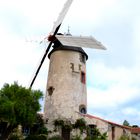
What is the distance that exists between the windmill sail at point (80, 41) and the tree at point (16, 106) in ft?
26.9

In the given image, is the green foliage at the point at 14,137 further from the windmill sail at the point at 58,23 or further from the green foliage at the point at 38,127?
the windmill sail at the point at 58,23

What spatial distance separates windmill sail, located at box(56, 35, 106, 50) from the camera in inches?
1474

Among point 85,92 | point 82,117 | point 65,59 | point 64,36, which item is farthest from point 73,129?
point 64,36

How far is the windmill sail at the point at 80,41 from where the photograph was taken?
1474 inches

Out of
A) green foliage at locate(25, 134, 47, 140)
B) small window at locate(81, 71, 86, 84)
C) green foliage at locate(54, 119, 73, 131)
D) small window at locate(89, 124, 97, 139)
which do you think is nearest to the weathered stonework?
small window at locate(81, 71, 86, 84)

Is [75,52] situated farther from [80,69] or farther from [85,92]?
[85,92]

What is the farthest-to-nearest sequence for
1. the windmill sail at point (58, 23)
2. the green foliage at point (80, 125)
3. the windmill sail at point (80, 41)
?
the windmill sail at point (80, 41), the windmill sail at point (58, 23), the green foliage at point (80, 125)

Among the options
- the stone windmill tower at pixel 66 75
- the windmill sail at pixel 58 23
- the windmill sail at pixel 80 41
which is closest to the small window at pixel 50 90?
the stone windmill tower at pixel 66 75

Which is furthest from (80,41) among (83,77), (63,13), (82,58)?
(83,77)

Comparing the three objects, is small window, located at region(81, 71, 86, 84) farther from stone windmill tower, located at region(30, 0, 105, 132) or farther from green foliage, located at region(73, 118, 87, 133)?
green foliage, located at region(73, 118, 87, 133)

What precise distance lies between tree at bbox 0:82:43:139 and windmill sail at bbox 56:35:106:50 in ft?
26.9

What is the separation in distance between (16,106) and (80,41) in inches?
505

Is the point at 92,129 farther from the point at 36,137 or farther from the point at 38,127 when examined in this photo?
the point at 36,137

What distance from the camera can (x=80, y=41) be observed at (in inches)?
1506
